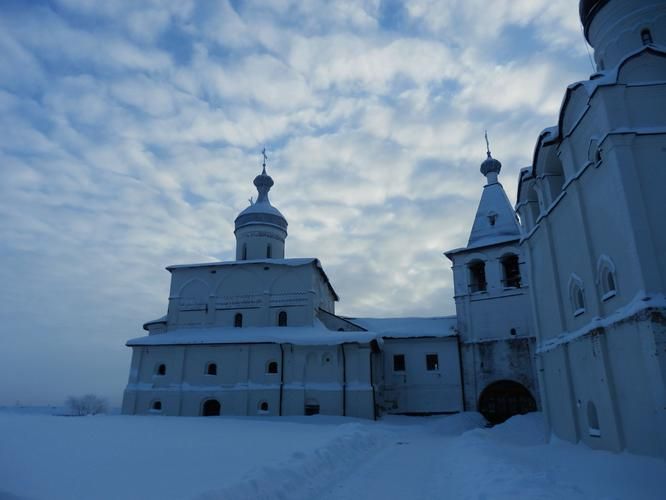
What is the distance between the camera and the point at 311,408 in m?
22.2

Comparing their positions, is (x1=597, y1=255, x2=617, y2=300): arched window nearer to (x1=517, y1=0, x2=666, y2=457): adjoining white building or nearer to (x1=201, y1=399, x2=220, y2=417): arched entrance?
(x1=517, y1=0, x2=666, y2=457): adjoining white building

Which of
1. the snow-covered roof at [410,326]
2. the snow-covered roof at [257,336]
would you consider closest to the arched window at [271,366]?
the snow-covered roof at [257,336]

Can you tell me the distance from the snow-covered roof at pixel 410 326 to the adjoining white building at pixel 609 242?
11.6m

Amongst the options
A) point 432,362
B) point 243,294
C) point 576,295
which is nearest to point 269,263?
point 243,294

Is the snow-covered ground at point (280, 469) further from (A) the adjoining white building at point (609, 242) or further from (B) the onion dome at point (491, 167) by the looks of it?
(B) the onion dome at point (491, 167)

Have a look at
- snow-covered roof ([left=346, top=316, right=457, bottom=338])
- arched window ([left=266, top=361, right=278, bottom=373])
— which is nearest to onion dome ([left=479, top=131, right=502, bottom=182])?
snow-covered roof ([left=346, top=316, right=457, bottom=338])

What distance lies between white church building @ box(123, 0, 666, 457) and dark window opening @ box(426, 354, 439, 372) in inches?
2.9

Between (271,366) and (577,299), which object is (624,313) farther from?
(271,366)

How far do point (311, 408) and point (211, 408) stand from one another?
5.15 meters

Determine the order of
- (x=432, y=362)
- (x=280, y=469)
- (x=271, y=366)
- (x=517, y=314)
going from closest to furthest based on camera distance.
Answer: (x=280, y=469) → (x=517, y=314) → (x=271, y=366) → (x=432, y=362)

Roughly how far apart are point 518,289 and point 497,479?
17.4 metres

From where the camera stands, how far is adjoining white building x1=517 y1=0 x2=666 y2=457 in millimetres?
8188

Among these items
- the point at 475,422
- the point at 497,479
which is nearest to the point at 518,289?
the point at 475,422

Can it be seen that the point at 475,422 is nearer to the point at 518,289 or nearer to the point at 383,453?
the point at 518,289
